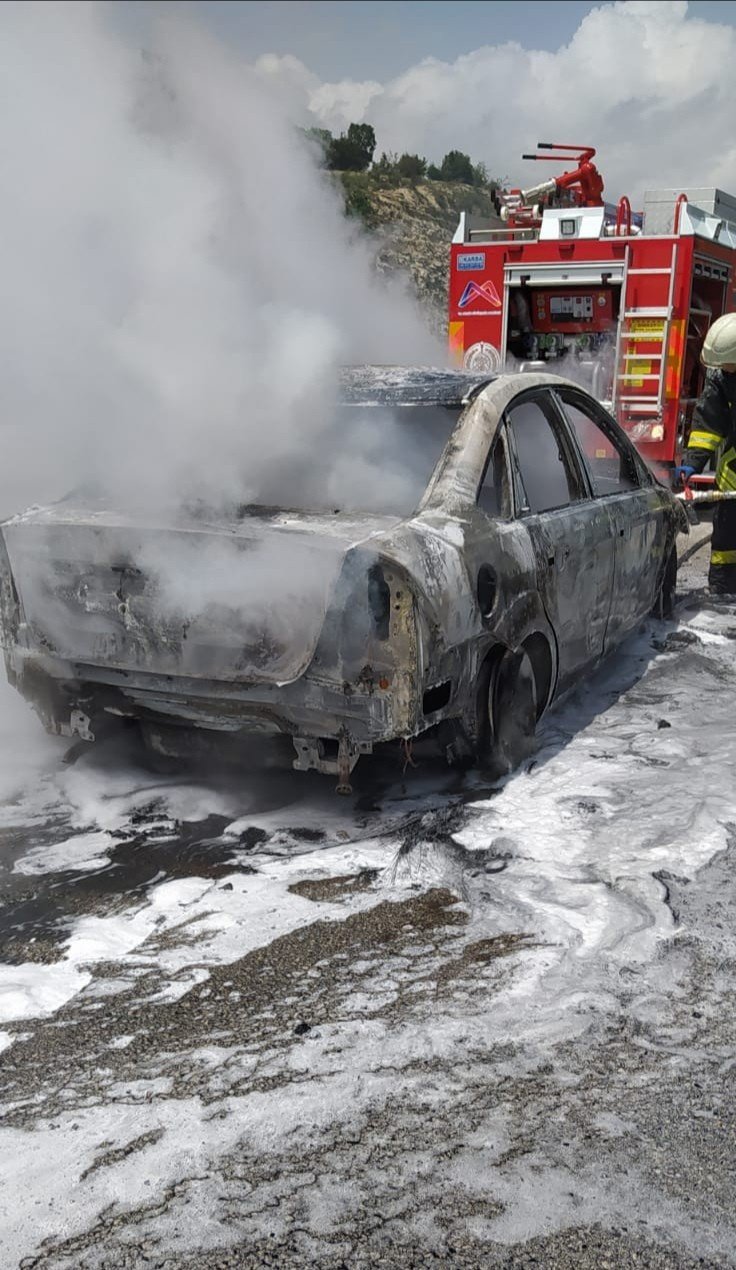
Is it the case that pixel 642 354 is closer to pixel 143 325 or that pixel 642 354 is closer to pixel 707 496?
pixel 707 496

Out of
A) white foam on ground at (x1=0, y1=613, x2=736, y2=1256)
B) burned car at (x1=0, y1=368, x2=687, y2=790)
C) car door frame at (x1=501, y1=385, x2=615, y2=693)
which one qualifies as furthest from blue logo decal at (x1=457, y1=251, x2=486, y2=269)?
white foam on ground at (x1=0, y1=613, x2=736, y2=1256)

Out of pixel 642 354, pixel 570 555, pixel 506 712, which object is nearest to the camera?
pixel 506 712

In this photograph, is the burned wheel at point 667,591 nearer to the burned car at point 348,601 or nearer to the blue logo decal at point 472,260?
the burned car at point 348,601

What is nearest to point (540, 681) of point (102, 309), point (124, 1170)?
point (102, 309)

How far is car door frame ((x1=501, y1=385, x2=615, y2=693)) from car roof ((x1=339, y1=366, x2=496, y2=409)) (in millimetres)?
196

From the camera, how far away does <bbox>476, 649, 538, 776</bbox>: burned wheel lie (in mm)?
4047

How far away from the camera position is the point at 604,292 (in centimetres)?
1077

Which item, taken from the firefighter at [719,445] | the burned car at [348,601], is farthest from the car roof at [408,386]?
the firefighter at [719,445]

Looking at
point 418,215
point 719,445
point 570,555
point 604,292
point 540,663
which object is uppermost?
point 418,215

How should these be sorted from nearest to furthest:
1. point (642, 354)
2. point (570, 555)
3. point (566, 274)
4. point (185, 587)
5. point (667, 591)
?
point (185, 587) → point (570, 555) → point (667, 591) → point (642, 354) → point (566, 274)

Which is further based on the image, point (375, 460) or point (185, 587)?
point (375, 460)

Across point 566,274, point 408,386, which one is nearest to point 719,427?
point 408,386

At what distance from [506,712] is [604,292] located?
25.2 ft

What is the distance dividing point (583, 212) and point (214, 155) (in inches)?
287
